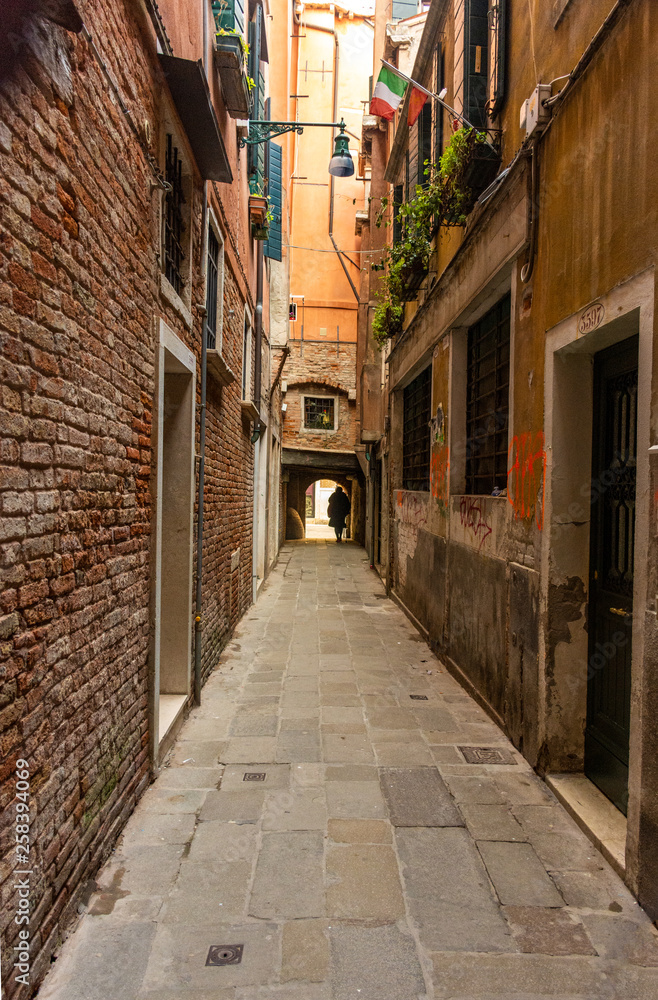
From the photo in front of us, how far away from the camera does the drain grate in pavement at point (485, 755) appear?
3787 mm

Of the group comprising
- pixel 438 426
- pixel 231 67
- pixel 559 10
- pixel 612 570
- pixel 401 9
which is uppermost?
pixel 401 9

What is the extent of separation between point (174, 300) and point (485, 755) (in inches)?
140

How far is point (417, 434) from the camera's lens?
881cm

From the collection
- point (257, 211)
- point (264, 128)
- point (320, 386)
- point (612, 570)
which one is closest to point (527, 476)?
point (612, 570)

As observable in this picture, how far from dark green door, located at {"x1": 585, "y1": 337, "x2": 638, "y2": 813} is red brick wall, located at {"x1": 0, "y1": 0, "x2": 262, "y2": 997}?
2.57 meters

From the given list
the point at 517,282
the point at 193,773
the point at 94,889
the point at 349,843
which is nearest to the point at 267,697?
the point at 193,773

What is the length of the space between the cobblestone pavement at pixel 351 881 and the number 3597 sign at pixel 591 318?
2.55 meters

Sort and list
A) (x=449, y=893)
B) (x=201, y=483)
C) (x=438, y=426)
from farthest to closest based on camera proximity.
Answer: (x=438, y=426) → (x=201, y=483) → (x=449, y=893)

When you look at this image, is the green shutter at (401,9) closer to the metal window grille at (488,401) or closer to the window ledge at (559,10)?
the metal window grille at (488,401)

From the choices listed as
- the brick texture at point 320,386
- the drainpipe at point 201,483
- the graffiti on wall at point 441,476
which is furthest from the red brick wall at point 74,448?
the brick texture at point 320,386

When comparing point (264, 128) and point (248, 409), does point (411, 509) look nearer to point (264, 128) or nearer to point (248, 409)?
point (248, 409)

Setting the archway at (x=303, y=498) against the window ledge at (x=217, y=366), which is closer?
the window ledge at (x=217, y=366)

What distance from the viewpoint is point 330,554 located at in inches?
671

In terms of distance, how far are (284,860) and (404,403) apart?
8.15 m
